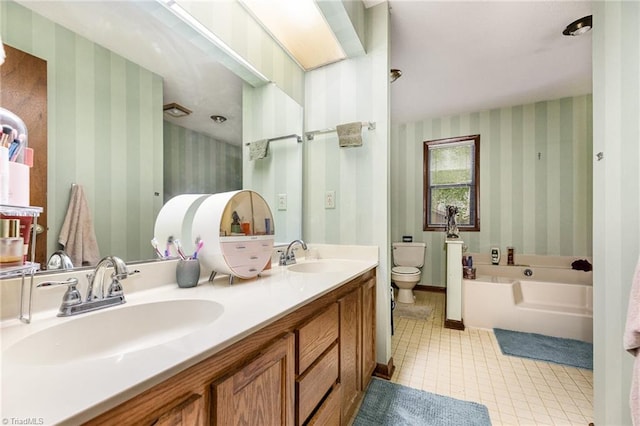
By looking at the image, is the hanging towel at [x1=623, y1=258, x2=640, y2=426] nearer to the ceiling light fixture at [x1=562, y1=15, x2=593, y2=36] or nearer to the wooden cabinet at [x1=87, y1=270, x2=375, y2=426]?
the wooden cabinet at [x1=87, y1=270, x2=375, y2=426]

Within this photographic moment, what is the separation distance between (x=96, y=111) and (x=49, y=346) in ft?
2.31

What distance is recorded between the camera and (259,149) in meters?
1.66

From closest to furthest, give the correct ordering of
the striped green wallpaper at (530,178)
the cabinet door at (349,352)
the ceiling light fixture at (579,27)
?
1. the cabinet door at (349,352)
2. the ceiling light fixture at (579,27)
3. the striped green wallpaper at (530,178)

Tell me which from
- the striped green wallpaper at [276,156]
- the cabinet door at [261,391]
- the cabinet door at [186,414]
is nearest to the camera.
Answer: the cabinet door at [186,414]

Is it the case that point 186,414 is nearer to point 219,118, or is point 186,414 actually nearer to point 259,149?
point 219,118

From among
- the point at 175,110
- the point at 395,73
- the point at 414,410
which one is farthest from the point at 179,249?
Answer: the point at 395,73

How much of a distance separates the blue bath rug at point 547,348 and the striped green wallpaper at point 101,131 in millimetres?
2644

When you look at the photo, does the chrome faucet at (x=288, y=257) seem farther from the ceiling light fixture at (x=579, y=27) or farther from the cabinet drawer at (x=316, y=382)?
the ceiling light fixture at (x=579, y=27)

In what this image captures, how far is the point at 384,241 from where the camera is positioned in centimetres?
174

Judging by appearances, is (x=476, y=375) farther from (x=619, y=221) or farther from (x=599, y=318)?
(x=619, y=221)

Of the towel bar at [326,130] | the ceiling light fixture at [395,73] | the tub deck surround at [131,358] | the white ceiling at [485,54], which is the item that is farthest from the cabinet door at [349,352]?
the ceiling light fixture at [395,73]

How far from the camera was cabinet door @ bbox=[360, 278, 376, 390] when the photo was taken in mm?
1466

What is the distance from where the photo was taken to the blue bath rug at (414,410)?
1.34m

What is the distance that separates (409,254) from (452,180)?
47.1 inches
